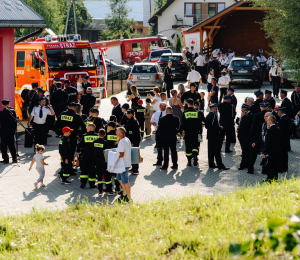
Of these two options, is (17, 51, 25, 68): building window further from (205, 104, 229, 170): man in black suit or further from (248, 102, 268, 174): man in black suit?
(248, 102, 268, 174): man in black suit

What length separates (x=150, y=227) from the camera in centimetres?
647

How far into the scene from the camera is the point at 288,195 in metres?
7.39

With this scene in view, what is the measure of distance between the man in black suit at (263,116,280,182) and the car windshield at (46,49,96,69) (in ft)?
32.7

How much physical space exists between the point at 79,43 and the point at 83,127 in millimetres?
7408

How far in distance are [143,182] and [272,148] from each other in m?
2.98

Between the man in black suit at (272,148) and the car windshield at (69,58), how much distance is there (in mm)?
9968

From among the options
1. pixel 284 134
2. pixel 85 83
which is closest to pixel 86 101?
pixel 85 83

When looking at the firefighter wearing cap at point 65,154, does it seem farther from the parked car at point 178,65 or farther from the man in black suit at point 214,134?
the parked car at point 178,65

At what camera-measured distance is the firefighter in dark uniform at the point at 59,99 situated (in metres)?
14.3

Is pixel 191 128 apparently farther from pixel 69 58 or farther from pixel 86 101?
pixel 69 58

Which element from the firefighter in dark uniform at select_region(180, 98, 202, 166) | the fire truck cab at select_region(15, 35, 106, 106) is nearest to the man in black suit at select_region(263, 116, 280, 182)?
the firefighter in dark uniform at select_region(180, 98, 202, 166)

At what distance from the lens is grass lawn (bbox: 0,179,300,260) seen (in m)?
5.62

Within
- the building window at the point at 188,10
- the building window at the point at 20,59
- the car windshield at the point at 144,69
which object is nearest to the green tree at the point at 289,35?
the car windshield at the point at 144,69

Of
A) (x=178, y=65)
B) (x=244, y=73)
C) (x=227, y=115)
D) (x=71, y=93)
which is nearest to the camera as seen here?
(x=227, y=115)
